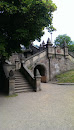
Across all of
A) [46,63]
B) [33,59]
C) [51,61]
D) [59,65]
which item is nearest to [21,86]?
[33,59]

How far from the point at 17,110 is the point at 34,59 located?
32.4 feet

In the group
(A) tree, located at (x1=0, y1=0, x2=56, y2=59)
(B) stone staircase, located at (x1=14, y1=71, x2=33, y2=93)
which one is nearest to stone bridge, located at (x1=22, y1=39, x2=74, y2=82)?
(B) stone staircase, located at (x1=14, y1=71, x2=33, y2=93)

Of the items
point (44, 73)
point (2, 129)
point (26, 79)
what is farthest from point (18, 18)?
point (44, 73)

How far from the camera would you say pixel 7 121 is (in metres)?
3.75

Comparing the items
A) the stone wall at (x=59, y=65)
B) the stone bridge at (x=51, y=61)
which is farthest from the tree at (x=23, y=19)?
the stone wall at (x=59, y=65)

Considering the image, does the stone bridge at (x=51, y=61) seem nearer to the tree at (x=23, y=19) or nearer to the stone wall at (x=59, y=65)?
the stone wall at (x=59, y=65)

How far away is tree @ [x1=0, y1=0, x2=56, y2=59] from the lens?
20.5 ft

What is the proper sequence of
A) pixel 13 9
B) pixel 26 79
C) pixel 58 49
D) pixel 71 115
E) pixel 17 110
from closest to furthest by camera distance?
1. pixel 71 115
2. pixel 17 110
3. pixel 13 9
4. pixel 26 79
5. pixel 58 49

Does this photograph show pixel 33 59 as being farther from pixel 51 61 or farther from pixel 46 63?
pixel 51 61

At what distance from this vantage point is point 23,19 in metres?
7.00

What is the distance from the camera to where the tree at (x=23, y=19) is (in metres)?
6.24

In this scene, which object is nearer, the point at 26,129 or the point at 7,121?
the point at 26,129

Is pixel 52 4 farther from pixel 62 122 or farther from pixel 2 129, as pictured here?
pixel 2 129

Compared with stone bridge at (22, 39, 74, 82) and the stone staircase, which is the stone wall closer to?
stone bridge at (22, 39, 74, 82)
